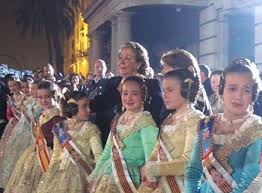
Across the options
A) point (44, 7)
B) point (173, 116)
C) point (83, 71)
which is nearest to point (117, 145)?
point (173, 116)

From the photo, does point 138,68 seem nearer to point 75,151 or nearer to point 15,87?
point 75,151

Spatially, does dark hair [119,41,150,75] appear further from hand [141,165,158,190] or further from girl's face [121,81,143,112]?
hand [141,165,158,190]

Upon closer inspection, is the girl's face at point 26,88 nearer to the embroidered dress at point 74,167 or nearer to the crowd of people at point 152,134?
the crowd of people at point 152,134

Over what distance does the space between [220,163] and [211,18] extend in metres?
11.3

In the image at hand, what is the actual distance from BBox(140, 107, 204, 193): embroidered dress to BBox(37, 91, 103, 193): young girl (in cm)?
127

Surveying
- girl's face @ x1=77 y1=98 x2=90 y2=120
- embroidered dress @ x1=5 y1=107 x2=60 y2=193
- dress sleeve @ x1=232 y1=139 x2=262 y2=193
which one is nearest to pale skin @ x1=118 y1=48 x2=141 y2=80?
girl's face @ x1=77 y1=98 x2=90 y2=120

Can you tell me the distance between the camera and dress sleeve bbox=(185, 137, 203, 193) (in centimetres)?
316

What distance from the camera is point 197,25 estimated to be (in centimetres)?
1622

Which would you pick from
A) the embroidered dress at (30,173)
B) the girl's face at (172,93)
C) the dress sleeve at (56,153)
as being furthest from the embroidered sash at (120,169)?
the embroidered dress at (30,173)

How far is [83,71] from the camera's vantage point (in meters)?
29.4

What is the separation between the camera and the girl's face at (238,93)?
296 cm

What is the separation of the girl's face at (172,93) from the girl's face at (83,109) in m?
1.59

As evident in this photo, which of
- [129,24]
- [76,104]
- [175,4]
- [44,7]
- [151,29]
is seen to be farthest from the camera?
[44,7]

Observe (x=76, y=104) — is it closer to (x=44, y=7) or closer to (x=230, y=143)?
(x=230, y=143)
